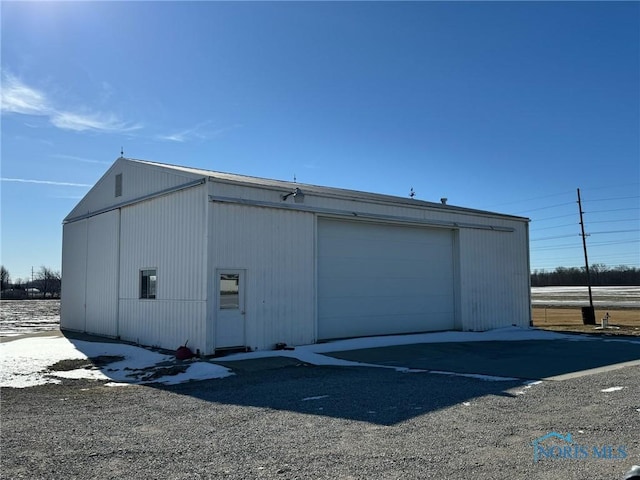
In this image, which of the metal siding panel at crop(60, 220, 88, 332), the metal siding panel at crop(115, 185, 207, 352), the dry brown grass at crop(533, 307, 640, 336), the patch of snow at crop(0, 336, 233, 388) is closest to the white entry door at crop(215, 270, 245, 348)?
the metal siding panel at crop(115, 185, 207, 352)

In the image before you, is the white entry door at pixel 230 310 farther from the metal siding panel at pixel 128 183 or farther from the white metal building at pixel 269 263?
the metal siding panel at pixel 128 183

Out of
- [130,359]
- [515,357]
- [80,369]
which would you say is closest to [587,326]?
[515,357]

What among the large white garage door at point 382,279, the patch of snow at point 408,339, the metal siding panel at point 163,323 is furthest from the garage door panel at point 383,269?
the metal siding panel at point 163,323

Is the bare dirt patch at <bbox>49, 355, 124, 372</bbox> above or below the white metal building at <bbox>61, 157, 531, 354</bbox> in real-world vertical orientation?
below

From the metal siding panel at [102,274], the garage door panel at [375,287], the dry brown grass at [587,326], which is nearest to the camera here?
the garage door panel at [375,287]

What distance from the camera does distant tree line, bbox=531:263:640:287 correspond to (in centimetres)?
10800

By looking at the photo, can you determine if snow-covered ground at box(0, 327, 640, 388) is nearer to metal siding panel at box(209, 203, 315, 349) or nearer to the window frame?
metal siding panel at box(209, 203, 315, 349)

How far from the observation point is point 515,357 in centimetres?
1285

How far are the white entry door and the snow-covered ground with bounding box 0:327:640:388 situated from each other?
0.53 metres

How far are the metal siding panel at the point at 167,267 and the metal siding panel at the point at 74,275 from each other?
3926mm

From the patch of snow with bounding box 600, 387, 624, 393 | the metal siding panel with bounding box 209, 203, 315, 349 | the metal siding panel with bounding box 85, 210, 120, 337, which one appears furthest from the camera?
the metal siding panel with bounding box 85, 210, 120, 337

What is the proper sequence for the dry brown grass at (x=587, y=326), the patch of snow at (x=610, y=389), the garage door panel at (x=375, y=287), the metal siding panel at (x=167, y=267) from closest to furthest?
the patch of snow at (x=610, y=389) → the metal siding panel at (x=167, y=267) → the garage door panel at (x=375, y=287) → the dry brown grass at (x=587, y=326)

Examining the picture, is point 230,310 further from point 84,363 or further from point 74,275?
point 74,275

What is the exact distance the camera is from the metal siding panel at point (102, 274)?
17.9 meters
